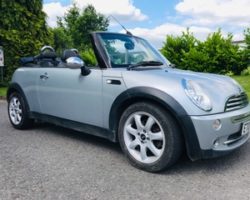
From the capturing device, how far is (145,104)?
10.9ft

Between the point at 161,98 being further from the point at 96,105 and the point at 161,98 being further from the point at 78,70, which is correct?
the point at 78,70

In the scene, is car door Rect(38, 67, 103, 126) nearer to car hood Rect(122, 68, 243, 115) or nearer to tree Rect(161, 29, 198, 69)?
car hood Rect(122, 68, 243, 115)

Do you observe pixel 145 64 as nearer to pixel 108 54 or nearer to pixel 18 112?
pixel 108 54

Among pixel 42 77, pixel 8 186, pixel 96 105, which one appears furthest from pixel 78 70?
pixel 8 186

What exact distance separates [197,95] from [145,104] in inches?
21.7

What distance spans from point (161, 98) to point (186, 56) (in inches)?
353

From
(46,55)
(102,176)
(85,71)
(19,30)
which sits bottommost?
(102,176)

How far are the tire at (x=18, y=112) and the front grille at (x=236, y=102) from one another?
321 cm

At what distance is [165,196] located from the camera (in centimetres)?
272

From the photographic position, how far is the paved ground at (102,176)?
2779mm

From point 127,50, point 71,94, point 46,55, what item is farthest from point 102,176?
point 46,55

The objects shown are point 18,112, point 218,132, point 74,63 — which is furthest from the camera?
point 18,112

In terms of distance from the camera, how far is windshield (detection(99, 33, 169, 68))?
392cm

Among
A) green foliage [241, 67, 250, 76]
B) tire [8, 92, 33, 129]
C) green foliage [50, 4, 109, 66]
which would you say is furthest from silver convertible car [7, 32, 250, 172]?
green foliage [50, 4, 109, 66]
